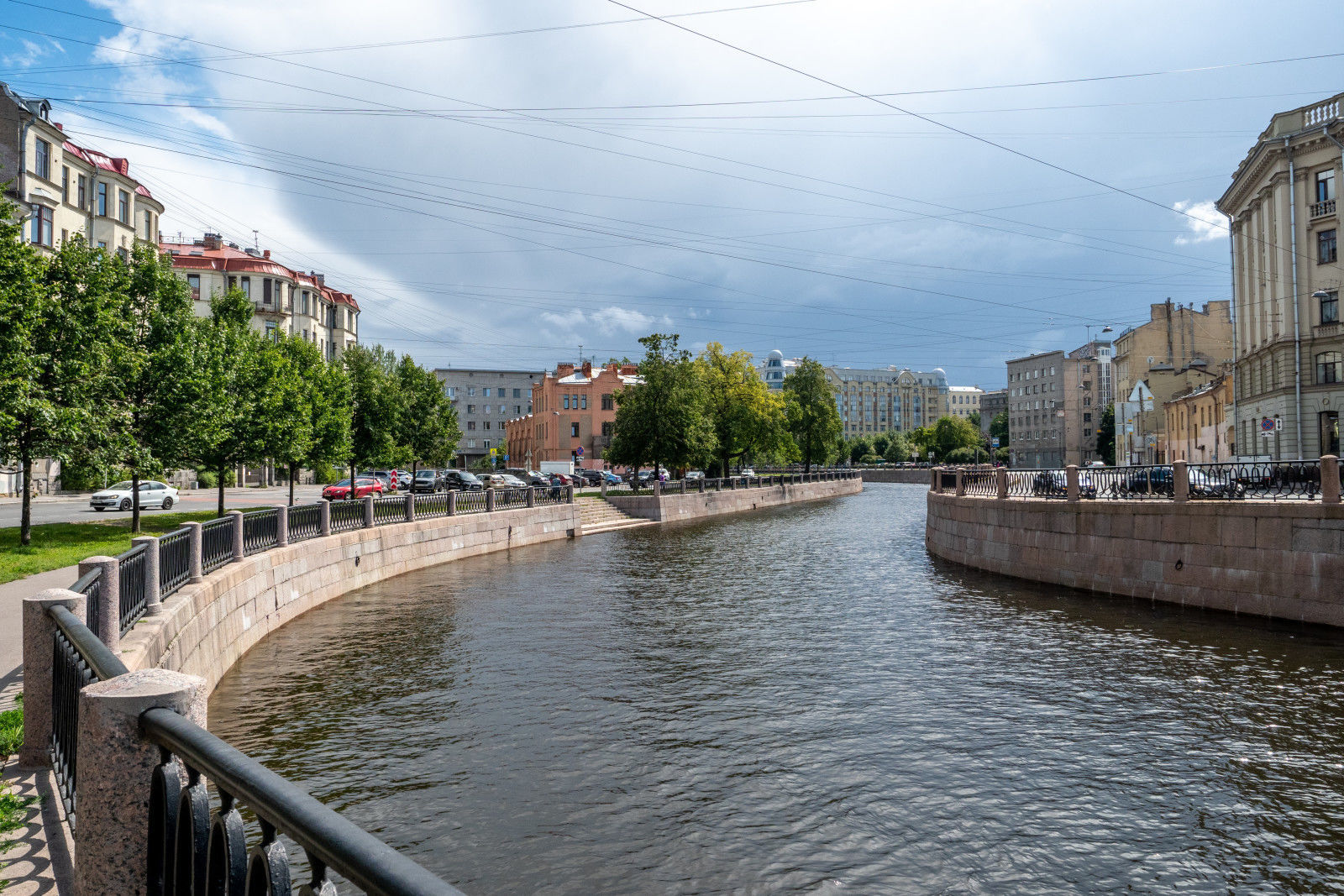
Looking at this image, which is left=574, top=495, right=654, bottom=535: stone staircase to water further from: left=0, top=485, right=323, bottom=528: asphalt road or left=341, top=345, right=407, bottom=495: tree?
left=0, top=485, right=323, bottom=528: asphalt road

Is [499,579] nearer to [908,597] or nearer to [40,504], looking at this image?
[908,597]

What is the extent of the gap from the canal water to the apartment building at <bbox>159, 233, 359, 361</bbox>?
170 ft

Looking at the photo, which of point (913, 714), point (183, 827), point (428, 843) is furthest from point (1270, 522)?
point (183, 827)

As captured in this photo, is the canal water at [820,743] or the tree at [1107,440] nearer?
the canal water at [820,743]

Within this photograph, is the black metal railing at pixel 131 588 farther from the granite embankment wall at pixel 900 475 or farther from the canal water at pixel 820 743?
the granite embankment wall at pixel 900 475

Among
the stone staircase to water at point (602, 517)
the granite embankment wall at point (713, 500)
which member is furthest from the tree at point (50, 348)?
the granite embankment wall at point (713, 500)

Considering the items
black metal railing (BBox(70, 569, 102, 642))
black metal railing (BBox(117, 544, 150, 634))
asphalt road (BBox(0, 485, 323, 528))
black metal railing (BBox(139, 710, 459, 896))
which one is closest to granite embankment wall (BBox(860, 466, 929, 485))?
asphalt road (BBox(0, 485, 323, 528))

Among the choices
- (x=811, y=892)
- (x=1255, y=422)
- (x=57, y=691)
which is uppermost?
(x=1255, y=422)

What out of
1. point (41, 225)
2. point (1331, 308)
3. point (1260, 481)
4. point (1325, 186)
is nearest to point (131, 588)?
point (1260, 481)

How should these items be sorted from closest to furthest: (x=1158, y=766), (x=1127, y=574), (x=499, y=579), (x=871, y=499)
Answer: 1. (x=1158, y=766)
2. (x=1127, y=574)
3. (x=499, y=579)
4. (x=871, y=499)

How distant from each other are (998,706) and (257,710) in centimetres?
917

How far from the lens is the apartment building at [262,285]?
6288 centimetres

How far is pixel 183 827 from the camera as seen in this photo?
2717 mm

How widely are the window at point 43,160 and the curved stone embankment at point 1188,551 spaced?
143ft
